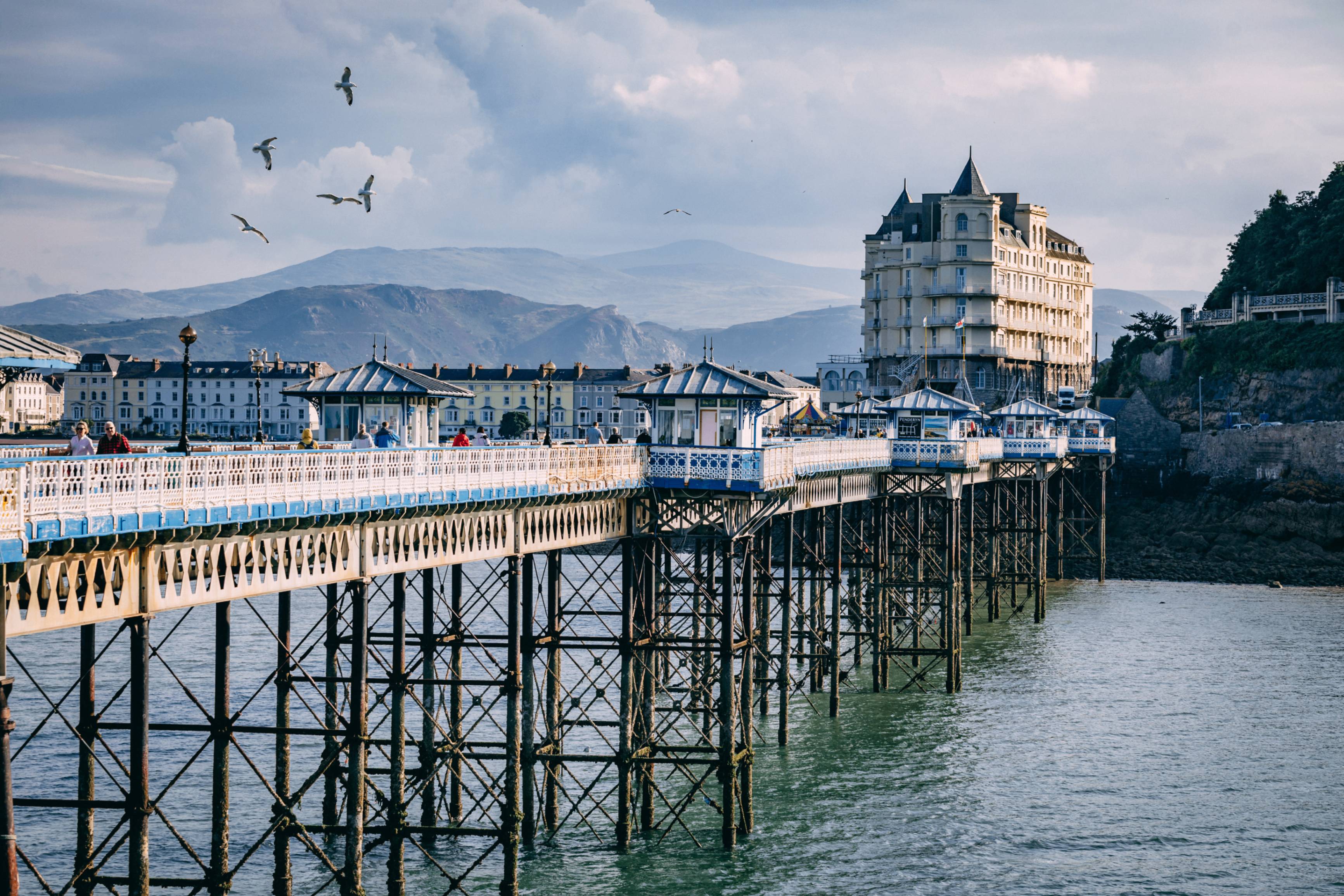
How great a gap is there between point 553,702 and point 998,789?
1121 cm

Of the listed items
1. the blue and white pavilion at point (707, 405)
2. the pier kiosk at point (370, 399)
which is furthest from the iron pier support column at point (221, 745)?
the blue and white pavilion at point (707, 405)

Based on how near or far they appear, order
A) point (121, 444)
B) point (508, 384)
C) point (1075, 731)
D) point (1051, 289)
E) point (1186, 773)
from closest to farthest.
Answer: point (121, 444) → point (1186, 773) → point (1075, 731) → point (1051, 289) → point (508, 384)

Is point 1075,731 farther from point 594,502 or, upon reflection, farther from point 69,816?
point 69,816

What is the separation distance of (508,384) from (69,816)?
479 feet

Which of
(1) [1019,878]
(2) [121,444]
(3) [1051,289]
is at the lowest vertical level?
(1) [1019,878]

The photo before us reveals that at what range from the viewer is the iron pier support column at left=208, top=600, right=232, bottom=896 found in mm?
22328

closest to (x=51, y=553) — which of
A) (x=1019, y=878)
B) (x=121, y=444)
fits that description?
(x=121, y=444)

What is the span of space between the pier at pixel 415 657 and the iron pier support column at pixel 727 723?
0.07 m

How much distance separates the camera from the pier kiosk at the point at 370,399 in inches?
1229

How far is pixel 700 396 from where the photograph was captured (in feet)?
106

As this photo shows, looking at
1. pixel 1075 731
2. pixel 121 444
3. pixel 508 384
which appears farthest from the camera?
pixel 508 384

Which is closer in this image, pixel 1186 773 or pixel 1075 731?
pixel 1186 773

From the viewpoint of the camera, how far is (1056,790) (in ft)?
115

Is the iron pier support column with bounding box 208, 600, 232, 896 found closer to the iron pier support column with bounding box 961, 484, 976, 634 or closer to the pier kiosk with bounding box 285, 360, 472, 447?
the pier kiosk with bounding box 285, 360, 472, 447
